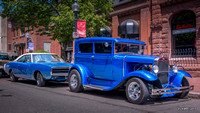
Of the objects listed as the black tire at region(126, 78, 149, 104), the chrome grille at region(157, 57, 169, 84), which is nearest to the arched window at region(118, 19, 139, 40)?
the chrome grille at region(157, 57, 169, 84)

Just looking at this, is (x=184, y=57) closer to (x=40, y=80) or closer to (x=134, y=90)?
(x=134, y=90)

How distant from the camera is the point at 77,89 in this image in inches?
333

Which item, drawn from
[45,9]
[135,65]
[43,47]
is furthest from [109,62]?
[43,47]

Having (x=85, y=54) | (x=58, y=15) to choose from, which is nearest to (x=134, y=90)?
(x=85, y=54)

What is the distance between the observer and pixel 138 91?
252 inches

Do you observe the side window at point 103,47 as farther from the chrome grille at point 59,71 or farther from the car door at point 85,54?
the chrome grille at point 59,71

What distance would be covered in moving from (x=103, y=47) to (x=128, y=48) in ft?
A: 3.10

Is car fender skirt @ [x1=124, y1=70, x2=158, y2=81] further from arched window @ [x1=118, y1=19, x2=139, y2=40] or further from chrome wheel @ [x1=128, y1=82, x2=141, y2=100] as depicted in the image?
arched window @ [x1=118, y1=19, x2=139, y2=40]

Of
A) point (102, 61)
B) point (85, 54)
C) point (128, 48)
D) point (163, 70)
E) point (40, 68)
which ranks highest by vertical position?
point (128, 48)

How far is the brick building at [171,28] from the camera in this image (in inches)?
532

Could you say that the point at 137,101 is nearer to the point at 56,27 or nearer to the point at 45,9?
the point at 56,27

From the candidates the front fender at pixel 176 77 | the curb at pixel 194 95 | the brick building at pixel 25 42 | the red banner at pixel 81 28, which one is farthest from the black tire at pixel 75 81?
the brick building at pixel 25 42

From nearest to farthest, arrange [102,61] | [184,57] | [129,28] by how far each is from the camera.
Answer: [102,61]
[184,57]
[129,28]

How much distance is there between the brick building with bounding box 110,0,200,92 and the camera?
13.5 metres
